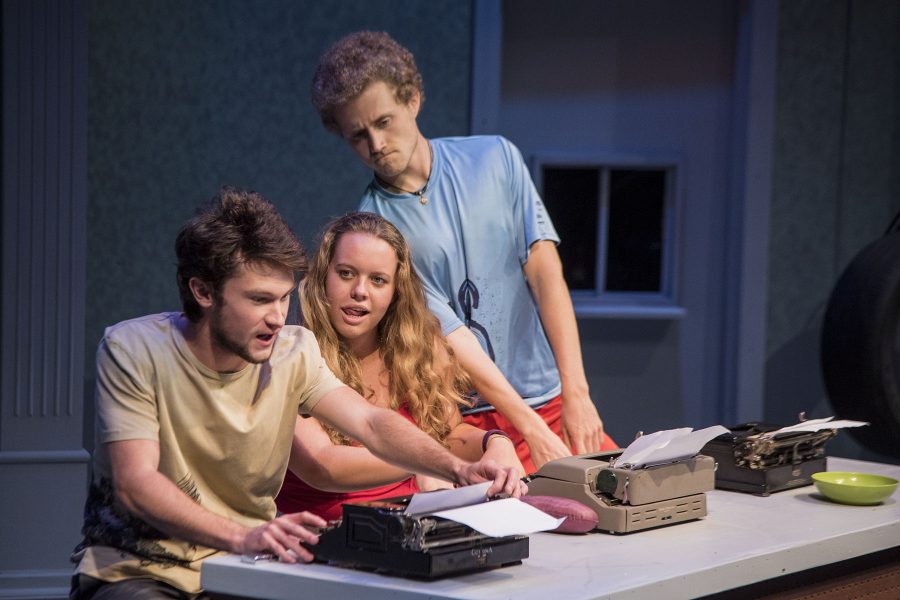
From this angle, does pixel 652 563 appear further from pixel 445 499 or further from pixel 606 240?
pixel 606 240

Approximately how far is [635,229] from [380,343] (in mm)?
2412

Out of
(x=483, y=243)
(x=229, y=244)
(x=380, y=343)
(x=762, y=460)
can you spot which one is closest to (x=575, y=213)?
(x=483, y=243)

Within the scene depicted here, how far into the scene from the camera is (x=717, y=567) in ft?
5.12

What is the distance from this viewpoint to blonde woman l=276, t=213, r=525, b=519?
2.21 metres

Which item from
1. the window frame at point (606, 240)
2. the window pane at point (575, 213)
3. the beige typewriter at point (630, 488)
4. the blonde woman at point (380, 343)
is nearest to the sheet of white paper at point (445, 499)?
the beige typewriter at point (630, 488)

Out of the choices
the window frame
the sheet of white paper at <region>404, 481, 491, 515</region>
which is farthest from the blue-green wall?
the sheet of white paper at <region>404, 481, 491, 515</region>

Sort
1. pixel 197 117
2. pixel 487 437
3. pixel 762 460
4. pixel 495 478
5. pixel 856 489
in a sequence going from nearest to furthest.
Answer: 1. pixel 495 478
2. pixel 856 489
3. pixel 762 460
4. pixel 487 437
5. pixel 197 117

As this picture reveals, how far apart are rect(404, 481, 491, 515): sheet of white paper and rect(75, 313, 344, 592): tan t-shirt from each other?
0.40 m

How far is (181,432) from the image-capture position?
1.76 metres

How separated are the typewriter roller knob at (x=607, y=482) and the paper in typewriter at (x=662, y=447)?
32mm

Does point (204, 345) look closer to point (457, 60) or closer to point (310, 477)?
point (310, 477)

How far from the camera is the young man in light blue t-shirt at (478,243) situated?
7.84ft

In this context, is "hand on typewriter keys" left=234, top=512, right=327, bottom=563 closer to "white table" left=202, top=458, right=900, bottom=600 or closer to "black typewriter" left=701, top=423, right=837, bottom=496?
"white table" left=202, top=458, right=900, bottom=600

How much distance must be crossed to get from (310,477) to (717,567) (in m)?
0.85
